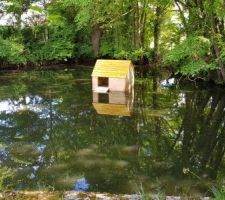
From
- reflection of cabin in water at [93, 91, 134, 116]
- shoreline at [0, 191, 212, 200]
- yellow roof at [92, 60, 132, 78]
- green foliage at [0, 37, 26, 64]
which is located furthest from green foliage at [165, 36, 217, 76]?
green foliage at [0, 37, 26, 64]

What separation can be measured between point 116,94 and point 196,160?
306 inches

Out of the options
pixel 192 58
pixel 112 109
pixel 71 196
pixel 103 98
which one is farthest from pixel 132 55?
pixel 71 196

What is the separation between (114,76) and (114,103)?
226 centimetres

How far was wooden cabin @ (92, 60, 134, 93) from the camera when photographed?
55.1 feet

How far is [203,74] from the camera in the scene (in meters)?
19.2

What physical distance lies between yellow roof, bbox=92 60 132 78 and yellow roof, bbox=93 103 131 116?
2.51m

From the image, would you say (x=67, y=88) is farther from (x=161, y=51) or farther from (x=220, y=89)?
(x=161, y=51)

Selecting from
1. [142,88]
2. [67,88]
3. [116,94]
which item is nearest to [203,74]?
[142,88]

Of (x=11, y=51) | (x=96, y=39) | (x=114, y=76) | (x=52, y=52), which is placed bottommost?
(x=114, y=76)

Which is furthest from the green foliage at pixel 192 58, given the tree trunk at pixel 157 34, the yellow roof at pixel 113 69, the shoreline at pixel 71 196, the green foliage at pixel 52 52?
the green foliage at pixel 52 52

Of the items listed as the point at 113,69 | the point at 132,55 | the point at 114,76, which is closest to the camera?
the point at 114,76

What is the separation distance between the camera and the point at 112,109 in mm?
13906

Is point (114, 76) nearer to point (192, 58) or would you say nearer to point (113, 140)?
point (192, 58)

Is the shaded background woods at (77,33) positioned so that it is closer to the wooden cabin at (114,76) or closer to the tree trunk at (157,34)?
the tree trunk at (157,34)
